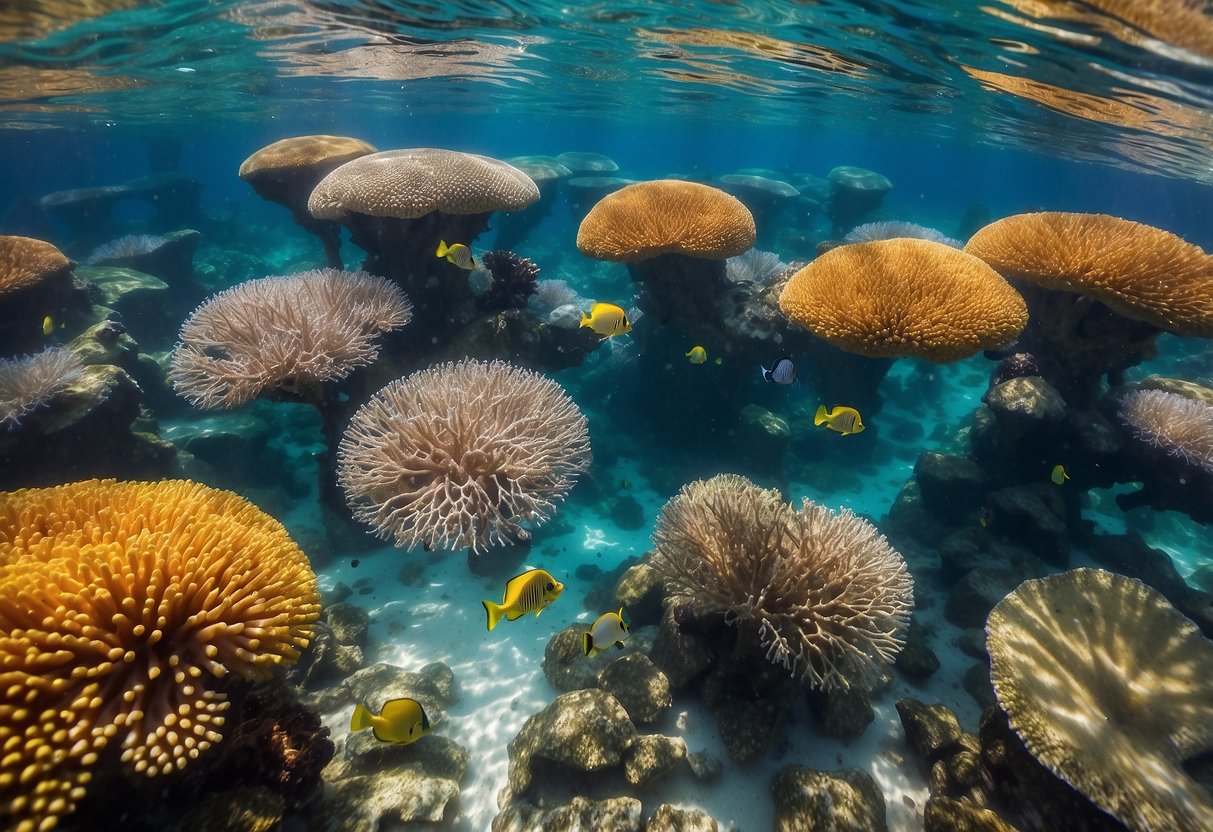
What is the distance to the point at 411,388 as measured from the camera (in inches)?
202

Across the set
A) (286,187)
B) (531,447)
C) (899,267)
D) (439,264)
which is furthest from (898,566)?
(286,187)

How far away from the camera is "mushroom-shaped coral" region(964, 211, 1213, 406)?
5.27m

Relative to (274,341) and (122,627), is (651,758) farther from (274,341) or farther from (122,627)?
(274,341)

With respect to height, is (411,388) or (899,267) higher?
(899,267)

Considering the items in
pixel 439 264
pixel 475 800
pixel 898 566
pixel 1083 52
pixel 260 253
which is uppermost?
pixel 1083 52

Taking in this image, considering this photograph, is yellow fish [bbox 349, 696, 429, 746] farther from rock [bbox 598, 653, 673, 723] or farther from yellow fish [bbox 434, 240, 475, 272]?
yellow fish [bbox 434, 240, 475, 272]

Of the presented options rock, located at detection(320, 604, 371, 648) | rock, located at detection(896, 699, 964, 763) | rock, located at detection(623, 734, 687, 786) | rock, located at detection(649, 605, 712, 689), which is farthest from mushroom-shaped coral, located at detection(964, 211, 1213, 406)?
rock, located at detection(320, 604, 371, 648)

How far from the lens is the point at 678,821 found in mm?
3639

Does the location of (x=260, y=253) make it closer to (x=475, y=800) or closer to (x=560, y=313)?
(x=560, y=313)

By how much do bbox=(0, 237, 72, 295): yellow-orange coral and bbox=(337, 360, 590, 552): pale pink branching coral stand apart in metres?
6.18

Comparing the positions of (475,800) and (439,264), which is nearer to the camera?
(475,800)

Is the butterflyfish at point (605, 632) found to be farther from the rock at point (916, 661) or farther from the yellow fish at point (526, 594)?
the rock at point (916, 661)

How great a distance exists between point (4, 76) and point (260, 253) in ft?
25.6

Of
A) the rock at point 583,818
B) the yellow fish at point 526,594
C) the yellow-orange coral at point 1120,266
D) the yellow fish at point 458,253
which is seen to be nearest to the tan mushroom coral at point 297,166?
the yellow fish at point 458,253
